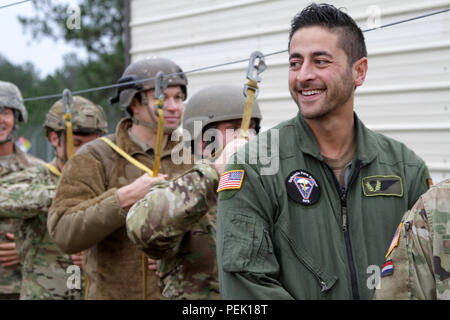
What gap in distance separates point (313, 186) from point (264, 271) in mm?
384

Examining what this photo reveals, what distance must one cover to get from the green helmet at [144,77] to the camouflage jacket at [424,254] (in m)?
2.30

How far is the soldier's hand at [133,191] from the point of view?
317 centimetres

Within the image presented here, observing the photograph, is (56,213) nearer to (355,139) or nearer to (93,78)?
(355,139)

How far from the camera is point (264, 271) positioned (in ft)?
6.82

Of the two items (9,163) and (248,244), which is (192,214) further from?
(9,163)

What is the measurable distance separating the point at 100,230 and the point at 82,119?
1762 millimetres

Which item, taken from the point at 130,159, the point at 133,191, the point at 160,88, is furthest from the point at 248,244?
the point at 160,88

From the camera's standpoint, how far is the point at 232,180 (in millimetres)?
2238

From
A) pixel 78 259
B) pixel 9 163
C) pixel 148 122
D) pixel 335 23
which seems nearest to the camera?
pixel 335 23

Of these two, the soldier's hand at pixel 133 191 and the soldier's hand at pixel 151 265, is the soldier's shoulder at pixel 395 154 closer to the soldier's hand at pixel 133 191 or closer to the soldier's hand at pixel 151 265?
the soldier's hand at pixel 133 191

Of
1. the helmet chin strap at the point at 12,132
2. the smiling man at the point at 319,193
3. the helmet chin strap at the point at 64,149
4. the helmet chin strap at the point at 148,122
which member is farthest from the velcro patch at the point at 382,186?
the helmet chin strap at the point at 12,132

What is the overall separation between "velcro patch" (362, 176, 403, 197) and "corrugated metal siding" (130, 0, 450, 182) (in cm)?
213

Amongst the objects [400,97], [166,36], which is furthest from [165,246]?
[166,36]

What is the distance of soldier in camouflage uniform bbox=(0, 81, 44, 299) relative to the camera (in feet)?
15.2
